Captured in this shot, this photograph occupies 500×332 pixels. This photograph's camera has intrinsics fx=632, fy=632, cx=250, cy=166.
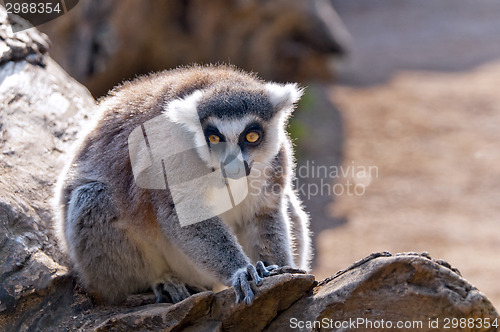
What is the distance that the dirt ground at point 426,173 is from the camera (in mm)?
10336

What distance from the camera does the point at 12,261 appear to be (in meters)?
4.61

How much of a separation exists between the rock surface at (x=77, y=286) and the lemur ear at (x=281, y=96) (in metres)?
1.51

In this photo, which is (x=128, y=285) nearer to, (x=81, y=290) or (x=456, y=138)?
(x=81, y=290)

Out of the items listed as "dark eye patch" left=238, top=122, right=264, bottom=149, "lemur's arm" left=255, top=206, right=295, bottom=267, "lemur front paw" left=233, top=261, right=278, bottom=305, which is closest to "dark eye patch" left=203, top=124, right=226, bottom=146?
"dark eye patch" left=238, top=122, right=264, bottom=149

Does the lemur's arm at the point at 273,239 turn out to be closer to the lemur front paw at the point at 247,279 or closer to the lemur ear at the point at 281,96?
the lemur front paw at the point at 247,279

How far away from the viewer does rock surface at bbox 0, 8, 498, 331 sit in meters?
3.74

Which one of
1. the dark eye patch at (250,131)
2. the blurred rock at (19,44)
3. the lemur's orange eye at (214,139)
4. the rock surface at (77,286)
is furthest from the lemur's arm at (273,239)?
the blurred rock at (19,44)

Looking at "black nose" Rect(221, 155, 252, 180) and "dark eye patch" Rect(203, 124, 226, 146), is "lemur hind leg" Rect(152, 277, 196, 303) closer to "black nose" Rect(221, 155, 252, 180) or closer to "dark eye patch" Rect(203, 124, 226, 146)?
"black nose" Rect(221, 155, 252, 180)

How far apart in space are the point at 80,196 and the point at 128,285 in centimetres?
77

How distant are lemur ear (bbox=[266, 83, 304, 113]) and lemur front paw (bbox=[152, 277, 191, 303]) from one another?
1.55 meters

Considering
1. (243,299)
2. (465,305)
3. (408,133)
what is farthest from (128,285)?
(408,133)

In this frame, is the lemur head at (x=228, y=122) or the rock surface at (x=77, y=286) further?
the lemur head at (x=228, y=122)

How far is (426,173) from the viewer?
42.5 feet

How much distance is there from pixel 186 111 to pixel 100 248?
121 cm
